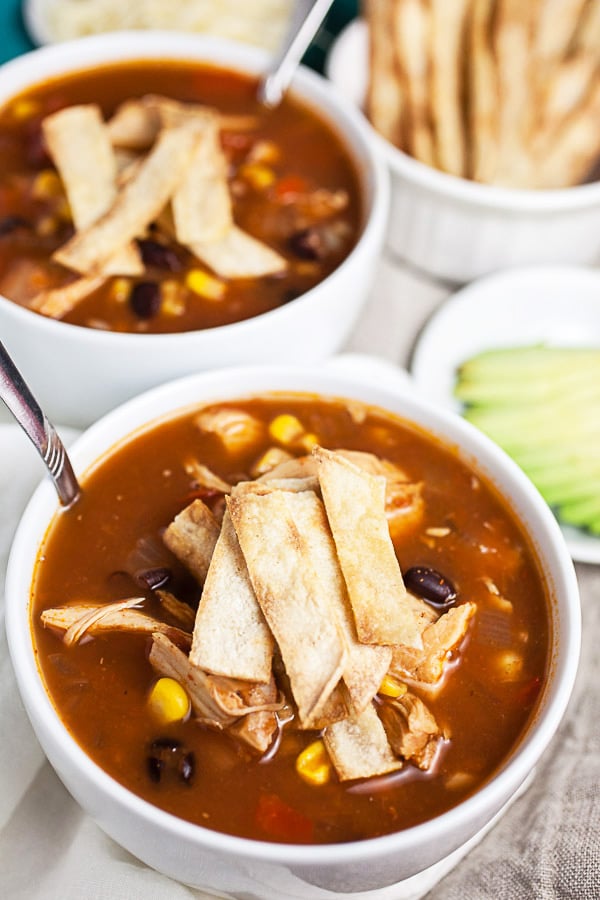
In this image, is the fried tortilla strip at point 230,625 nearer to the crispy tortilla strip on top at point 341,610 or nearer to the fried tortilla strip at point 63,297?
the crispy tortilla strip on top at point 341,610

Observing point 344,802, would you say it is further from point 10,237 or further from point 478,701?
point 10,237

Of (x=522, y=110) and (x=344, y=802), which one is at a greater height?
(x=522, y=110)

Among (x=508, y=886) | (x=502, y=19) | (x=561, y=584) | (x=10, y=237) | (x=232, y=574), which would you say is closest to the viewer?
(x=232, y=574)

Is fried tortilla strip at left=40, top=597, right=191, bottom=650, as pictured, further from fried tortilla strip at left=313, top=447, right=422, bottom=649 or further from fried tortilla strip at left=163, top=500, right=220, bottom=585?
fried tortilla strip at left=313, top=447, right=422, bottom=649

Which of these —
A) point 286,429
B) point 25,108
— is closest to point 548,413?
point 286,429

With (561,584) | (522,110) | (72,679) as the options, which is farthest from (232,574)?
(522,110)

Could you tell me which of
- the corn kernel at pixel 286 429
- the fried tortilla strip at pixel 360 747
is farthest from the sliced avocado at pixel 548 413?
the fried tortilla strip at pixel 360 747

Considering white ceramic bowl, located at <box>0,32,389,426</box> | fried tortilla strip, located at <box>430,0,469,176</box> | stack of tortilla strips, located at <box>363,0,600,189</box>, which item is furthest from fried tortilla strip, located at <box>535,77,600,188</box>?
white ceramic bowl, located at <box>0,32,389,426</box>

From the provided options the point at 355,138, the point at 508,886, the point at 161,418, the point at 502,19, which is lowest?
the point at 508,886
